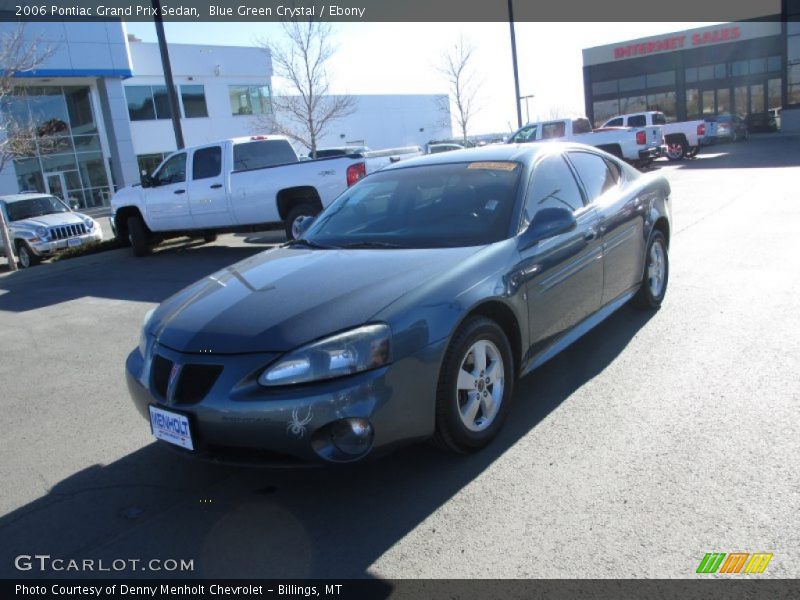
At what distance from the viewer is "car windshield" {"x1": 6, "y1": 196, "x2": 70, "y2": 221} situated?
587 inches

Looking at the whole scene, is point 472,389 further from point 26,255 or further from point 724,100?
point 724,100

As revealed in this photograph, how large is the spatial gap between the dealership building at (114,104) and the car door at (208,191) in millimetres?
16268

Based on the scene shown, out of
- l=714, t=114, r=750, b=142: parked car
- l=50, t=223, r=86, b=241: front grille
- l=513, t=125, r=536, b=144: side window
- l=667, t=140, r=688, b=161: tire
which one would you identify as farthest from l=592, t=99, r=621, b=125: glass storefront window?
l=50, t=223, r=86, b=241: front grille

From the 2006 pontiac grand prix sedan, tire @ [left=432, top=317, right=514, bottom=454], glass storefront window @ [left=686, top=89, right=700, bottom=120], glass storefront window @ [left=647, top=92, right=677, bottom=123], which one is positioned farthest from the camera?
glass storefront window @ [left=647, top=92, right=677, bottom=123]

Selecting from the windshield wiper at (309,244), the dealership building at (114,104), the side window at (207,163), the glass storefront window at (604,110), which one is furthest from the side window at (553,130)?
the glass storefront window at (604,110)

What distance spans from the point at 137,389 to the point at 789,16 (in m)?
44.8

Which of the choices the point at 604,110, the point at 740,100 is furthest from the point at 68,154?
the point at 740,100

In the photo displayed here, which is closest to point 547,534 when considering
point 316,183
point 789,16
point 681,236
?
point 681,236

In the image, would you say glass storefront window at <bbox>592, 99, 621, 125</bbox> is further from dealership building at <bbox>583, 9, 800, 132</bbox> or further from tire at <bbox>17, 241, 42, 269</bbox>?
tire at <bbox>17, 241, 42, 269</bbox>

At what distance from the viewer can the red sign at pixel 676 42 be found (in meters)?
41.0

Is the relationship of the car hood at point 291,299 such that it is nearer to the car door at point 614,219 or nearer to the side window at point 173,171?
the car door at point 614,219

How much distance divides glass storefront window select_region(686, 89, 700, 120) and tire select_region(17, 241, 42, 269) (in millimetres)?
40389

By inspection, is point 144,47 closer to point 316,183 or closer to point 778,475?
point 316,183

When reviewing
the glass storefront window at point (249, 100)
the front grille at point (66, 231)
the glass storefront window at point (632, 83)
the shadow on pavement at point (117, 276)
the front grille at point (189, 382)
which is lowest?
the shadow on pavement at point (117, 276)
